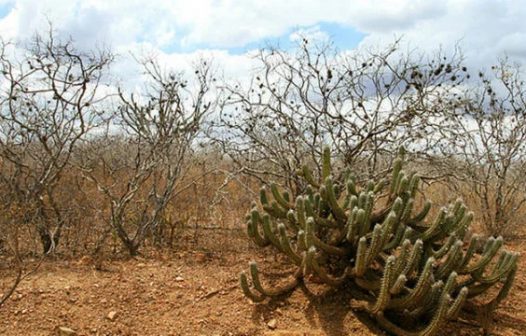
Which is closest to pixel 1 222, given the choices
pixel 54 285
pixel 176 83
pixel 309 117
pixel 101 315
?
pixel 54 285

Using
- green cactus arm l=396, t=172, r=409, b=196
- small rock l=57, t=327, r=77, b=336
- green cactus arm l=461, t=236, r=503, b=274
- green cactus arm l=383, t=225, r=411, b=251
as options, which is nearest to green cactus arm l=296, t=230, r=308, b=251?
green cactus arm l=383, t=225, r=411, b=251

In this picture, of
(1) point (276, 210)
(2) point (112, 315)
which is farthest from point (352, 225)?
(2) point (112, 315)

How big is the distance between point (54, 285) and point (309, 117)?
365cm

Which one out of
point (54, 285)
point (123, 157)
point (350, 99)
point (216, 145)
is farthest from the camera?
point (123, 157)

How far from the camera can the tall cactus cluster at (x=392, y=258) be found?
13.4 ft

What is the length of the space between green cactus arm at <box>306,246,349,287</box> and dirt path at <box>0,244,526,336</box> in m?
0.20

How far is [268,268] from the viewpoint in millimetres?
5387

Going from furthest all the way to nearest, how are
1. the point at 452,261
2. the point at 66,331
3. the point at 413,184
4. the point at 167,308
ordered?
1. the point at 413,184
2. the point at 167,308
3. the point at 452,261
4. the point at 66,331

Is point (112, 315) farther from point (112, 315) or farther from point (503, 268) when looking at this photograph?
point (503, 268)

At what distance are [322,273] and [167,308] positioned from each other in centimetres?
136

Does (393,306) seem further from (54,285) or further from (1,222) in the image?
(1,222)

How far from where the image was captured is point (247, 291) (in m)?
4.51

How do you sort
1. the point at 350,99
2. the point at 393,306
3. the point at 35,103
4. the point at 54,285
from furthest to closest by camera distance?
1. the point at 350,99
2. the point at 35,103
3. the point at 54,285
4. the point at 393,306

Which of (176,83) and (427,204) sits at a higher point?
(176,83)
